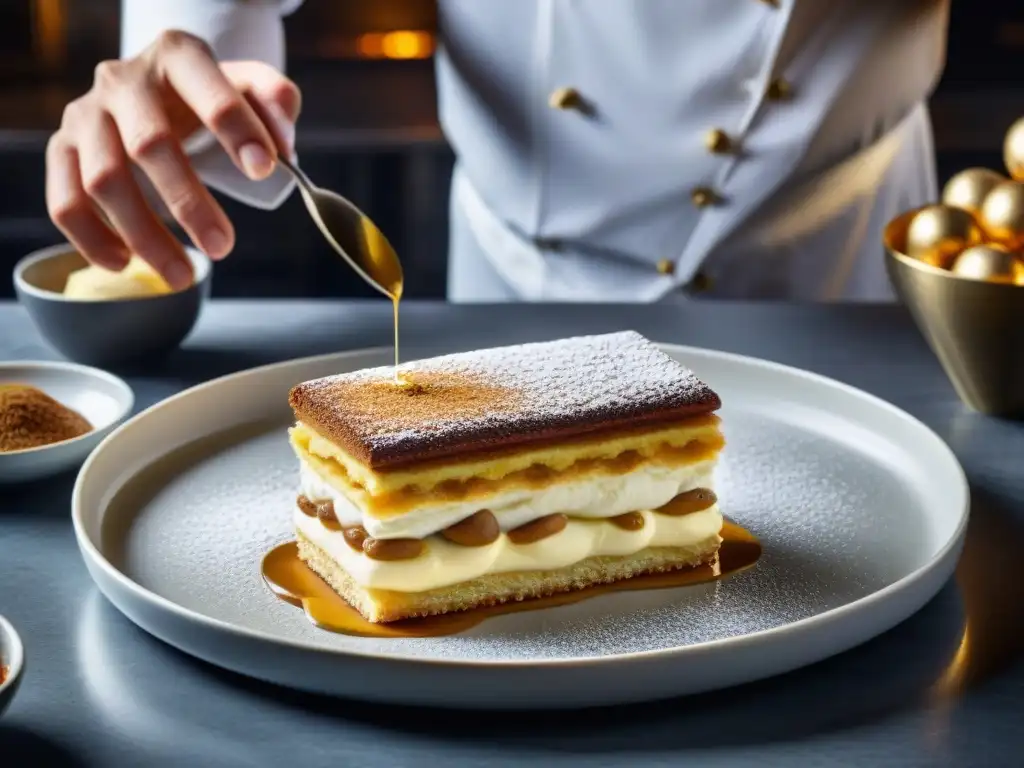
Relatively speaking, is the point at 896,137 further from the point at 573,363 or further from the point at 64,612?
the point at 64,612

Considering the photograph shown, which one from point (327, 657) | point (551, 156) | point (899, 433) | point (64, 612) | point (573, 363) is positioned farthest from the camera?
point (551, 156)

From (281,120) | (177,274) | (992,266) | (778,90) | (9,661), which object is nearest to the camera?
(9,661)

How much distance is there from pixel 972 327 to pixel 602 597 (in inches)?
28.1

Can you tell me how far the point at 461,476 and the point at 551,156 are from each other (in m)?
1.30

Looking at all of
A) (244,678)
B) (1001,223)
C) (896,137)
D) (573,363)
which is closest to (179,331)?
(573,363)

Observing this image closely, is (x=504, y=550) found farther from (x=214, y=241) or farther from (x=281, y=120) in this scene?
(x=281, y=120)

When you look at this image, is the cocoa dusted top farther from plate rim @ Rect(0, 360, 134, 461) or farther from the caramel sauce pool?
plate rim @ Rect(0, 360, 134, 461)

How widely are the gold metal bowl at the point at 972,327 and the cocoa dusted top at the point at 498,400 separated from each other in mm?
455

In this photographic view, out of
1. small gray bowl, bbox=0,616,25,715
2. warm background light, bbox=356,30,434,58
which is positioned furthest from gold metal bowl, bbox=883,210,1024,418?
warm background light, bbox=356,30,434,58

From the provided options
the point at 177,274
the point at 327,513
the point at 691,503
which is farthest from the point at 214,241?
the point at 691,503

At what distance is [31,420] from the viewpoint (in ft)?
5.58

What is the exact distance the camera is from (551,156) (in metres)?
2.62

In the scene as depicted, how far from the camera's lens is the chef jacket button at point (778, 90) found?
243 cm

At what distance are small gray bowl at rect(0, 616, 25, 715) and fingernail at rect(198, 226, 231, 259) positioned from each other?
0.86 meters
